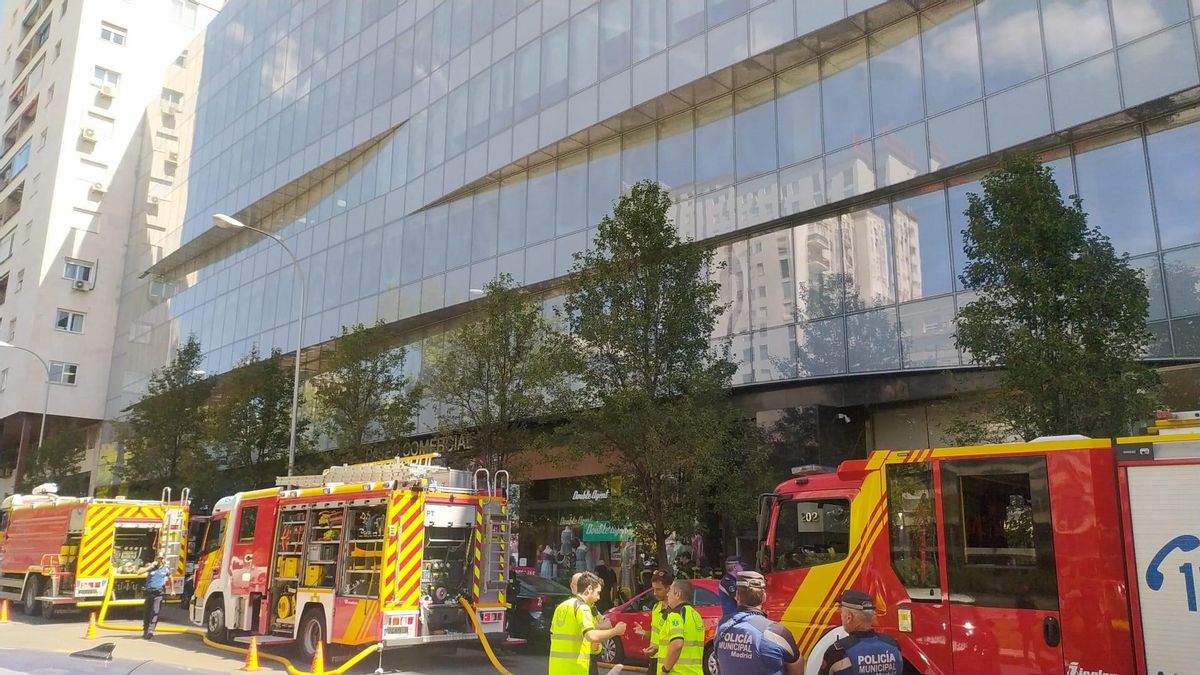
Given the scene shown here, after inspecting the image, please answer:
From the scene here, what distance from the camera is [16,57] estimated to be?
6438 cm

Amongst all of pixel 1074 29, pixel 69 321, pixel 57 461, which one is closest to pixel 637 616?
pixel 1074 29

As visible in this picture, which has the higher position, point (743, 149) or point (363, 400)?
point (743, 149)

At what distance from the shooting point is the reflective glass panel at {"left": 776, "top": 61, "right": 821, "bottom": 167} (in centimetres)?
1858

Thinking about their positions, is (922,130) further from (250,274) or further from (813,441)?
(250,274)

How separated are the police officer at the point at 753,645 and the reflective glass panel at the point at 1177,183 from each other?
40.6 ft

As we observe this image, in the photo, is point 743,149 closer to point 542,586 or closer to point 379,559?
point 542,586

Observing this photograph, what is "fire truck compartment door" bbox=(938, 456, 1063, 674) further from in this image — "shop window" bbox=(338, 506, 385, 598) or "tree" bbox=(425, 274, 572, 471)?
"tree" bbox=(425, 274, 572, 471)

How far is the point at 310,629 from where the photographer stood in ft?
43.3

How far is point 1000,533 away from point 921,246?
10.3 metres

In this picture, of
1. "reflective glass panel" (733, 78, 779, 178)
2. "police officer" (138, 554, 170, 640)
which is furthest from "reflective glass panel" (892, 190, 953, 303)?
"police officer" (138, 554, 170, 640)

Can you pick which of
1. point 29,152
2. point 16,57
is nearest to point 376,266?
point 29,152

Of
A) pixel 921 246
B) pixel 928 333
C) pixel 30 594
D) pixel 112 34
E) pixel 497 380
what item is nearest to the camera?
pixel 928 333

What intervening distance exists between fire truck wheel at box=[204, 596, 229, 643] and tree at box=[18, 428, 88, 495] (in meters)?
32.7

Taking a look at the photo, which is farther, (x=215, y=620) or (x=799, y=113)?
(x=799, y=113)
